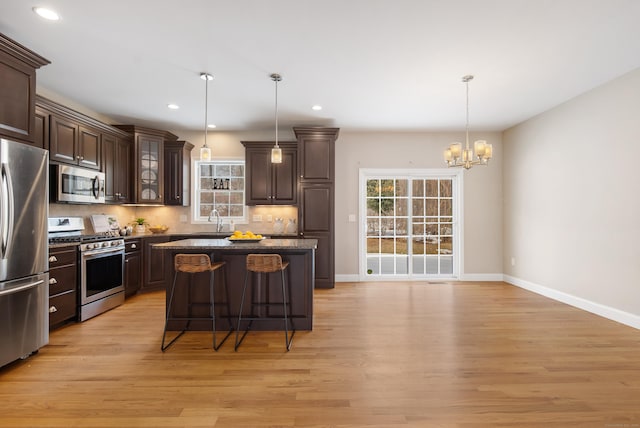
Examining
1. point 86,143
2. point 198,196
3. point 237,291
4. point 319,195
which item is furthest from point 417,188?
point 86,143

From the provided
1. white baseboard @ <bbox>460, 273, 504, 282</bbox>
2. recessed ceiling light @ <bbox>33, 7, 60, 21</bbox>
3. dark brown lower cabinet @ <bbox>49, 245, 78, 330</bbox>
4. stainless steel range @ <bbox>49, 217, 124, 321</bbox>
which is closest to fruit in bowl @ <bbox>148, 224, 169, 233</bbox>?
stainless steel range @ <bbox>49, 217, 124, 321</bbox>

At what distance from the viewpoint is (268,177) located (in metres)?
5.56

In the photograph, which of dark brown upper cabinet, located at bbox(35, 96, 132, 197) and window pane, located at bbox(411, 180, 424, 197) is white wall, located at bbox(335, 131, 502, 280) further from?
dark brown upper cabinet, located at bbox(35, 96, 132, 197)

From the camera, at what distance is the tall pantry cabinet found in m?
5.27

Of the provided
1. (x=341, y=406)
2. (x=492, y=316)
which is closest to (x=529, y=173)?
(x=492, y=316)

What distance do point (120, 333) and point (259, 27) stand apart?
3285mm

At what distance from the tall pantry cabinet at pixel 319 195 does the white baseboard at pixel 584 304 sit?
126 inches

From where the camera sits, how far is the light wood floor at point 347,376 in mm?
1910

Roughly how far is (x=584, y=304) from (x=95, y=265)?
20.3 feet

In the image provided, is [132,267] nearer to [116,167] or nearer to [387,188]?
[116,167]

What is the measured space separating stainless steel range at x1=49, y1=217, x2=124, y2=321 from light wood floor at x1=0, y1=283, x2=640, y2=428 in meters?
0.30

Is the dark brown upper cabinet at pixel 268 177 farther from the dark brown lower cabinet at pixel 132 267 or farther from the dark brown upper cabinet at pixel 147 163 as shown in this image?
the dark brown lower cabinet at pixel 132 267

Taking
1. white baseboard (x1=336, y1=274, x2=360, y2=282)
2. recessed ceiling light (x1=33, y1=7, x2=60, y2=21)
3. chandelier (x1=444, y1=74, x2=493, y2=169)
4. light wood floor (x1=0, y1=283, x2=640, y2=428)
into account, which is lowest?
light wood floor (x1=0, y1=283, x2=640, y2=428)

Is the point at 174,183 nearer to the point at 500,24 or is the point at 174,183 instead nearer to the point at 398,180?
the point at 398,180
